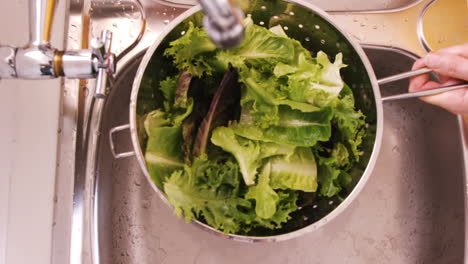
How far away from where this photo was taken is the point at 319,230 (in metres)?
0.98

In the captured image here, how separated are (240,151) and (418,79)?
18.4 inches

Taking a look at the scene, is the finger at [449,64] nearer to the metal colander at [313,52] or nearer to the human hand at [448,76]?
the human hand at [448,76]

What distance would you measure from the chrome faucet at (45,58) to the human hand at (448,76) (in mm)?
670

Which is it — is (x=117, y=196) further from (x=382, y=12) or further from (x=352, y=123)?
(x=382, y=12)

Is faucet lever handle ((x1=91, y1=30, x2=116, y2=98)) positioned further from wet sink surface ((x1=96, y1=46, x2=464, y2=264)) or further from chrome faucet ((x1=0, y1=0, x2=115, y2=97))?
wet sink surface ((x1=96, y1=46, x2=464, y2=264))

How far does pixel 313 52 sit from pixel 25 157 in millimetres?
722

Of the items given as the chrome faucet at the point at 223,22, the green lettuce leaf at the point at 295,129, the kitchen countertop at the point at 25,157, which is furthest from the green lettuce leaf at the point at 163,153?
the chrome faucet at the point at 223,22

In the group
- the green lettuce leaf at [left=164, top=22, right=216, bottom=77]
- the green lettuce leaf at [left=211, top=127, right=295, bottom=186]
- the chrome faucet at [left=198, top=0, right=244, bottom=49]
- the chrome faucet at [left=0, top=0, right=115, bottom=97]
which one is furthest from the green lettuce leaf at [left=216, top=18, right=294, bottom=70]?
the chrome faucet at [left=198, top=0, right=244, bottom=49]

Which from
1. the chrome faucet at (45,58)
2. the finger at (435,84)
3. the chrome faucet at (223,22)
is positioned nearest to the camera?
the chrome faucet at (223,22)

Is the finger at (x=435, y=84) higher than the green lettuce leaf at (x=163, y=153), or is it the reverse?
the finger at (x=435, y=84)

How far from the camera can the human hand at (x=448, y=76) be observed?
0.77m

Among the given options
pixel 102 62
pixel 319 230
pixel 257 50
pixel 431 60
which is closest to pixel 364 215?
pixel 319 230

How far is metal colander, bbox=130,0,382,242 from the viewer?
2.48ft

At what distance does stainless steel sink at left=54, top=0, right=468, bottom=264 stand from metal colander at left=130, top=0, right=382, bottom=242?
158 millimetres
